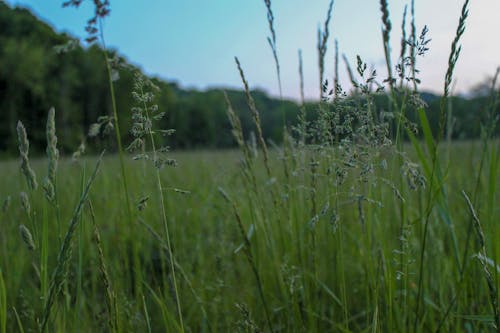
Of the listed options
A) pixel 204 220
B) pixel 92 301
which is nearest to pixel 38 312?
pixel 92 301

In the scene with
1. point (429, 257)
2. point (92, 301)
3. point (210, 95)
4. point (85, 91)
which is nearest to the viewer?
point (429, 257)

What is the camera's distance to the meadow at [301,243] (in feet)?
2.89

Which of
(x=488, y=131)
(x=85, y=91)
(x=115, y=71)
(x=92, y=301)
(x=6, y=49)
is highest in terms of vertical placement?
(x=6, y=49)

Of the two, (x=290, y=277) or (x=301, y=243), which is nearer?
(x=290, y=277)

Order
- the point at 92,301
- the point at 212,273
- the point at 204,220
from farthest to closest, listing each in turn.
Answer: the point at 204,220 < the point at 212,273 < the point at 92,301

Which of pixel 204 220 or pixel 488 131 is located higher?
pixel 488 131

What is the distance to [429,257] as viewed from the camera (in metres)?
1.64

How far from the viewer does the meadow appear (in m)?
0.88

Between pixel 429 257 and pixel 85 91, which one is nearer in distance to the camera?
pixel 429 257

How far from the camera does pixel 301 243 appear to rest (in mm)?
1749

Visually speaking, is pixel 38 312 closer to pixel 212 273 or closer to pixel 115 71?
pixel 212 273

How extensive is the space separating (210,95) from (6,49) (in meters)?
32.2

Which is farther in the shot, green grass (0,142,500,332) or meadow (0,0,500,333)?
green grass (0,142,500,332)

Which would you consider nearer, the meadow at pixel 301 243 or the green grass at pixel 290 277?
the meadow at pixel 301 243
